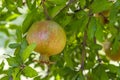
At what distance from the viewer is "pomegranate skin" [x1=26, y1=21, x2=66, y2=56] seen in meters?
1.26

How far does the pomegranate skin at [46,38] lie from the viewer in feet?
4.12

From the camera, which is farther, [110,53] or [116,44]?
[110,53]

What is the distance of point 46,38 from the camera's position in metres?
1.26

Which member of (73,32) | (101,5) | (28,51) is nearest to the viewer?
(28,51)

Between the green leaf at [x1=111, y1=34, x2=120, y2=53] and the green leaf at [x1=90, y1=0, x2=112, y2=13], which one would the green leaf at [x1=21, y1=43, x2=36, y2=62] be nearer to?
the green leaf at [x1=90, y1=0, x2=112, y2=13]

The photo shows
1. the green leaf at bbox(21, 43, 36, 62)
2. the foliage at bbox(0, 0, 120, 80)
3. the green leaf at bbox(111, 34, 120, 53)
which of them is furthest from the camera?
the green leaf at bbox(111, 34, 120, 53)

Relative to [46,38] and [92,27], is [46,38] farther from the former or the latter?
[92,27]

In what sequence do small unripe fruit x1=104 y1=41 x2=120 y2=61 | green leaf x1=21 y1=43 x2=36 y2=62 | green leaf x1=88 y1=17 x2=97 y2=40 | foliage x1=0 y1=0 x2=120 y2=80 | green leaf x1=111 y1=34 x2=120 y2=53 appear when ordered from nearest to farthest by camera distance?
green leaf x1=21 y1=43 x2=36 y2=62
foliage x1=0 y1=0 x2=120 y2=80
green leaf x1=88 y1=17 x2=97 y2=40
green leaf x1=111 y1=34 x2=120 y2=53
small unripe fruit x1=104 y1=41 x2=120 y2=61

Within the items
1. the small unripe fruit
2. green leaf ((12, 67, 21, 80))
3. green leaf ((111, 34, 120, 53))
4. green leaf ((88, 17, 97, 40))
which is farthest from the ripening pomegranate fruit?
the small unripe fruit

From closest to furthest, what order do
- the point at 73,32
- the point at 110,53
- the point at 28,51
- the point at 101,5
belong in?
the point at 28,51
the point at 101,5
the point at 73,32
the point at 110,53

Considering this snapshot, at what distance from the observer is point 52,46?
49.8 inches

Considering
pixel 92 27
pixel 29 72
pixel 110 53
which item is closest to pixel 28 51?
pixel 29 72

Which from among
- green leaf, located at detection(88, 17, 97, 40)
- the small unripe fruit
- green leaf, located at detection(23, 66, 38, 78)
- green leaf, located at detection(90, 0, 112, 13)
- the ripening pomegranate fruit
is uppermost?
the ripening pomegranate fruit

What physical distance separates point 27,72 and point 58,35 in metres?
0.18
